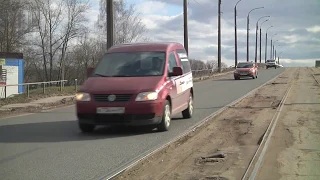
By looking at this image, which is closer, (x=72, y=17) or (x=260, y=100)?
(x=260, y=100)

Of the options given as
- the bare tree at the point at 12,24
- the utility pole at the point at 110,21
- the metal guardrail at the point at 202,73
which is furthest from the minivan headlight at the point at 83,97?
the bare tree at the point at 12,24

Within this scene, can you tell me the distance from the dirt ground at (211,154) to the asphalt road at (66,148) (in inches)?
17.0

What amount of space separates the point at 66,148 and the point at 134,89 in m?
2.00

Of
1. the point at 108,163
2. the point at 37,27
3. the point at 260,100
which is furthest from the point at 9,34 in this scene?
the point at 108,163

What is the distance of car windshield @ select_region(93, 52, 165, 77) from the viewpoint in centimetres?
975

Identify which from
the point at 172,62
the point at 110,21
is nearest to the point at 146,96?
the point at 172,62

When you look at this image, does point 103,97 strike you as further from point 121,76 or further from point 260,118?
point 260,118

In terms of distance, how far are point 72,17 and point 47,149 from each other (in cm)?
4656

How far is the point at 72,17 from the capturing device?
171 feet

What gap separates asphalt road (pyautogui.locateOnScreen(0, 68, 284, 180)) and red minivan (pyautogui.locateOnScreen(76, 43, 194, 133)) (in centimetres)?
39

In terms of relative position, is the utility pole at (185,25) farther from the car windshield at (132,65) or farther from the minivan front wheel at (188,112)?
the car windshield at (132,65)

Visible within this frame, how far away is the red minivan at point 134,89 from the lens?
29.1 feet

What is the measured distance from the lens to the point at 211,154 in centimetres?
720

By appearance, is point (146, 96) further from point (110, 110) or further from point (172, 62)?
point (172, 62)
